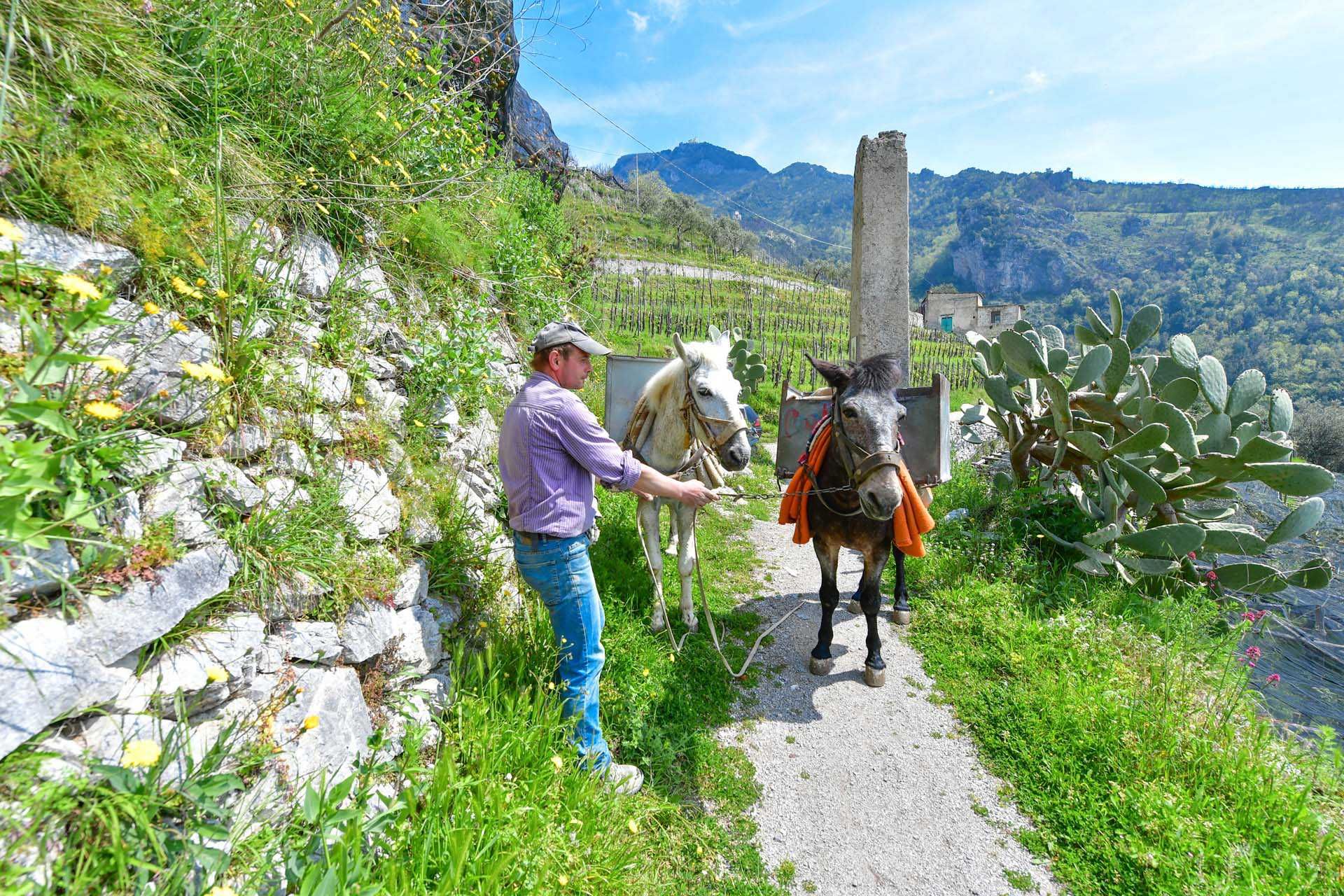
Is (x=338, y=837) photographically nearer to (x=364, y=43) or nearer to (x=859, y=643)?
(x=859, y=643)

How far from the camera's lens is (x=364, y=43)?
440 cm

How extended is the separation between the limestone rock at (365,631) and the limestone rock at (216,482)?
2.12 ft

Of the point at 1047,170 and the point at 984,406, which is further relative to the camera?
the point at 1047,170

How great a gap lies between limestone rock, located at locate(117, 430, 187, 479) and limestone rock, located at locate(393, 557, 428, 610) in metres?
1.06

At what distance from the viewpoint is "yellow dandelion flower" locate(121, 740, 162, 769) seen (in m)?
1.35

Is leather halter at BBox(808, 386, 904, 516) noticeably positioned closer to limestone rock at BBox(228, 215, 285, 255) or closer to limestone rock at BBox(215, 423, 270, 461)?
limestone rock at BBox(215, 423, 270, 461)

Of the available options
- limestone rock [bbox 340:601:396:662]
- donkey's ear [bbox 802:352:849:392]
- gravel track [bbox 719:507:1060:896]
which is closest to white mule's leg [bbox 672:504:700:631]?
gravel track [bbox 719:507:1060:896]

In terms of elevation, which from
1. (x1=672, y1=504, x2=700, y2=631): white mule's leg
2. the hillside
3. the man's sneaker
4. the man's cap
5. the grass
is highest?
the hillside

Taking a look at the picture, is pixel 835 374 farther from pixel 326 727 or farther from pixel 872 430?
pixel 326 727

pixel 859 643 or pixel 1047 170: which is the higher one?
pixel 1047 170

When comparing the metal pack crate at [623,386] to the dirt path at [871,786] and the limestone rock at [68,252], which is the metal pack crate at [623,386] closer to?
the dirt path at [871,786]

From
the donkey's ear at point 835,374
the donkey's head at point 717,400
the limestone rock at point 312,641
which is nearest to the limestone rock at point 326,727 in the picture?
the limestone rock at point 312,641

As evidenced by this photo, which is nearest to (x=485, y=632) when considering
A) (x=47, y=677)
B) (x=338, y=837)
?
(x=338, y=837)

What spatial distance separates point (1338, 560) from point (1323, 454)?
9610 mm
